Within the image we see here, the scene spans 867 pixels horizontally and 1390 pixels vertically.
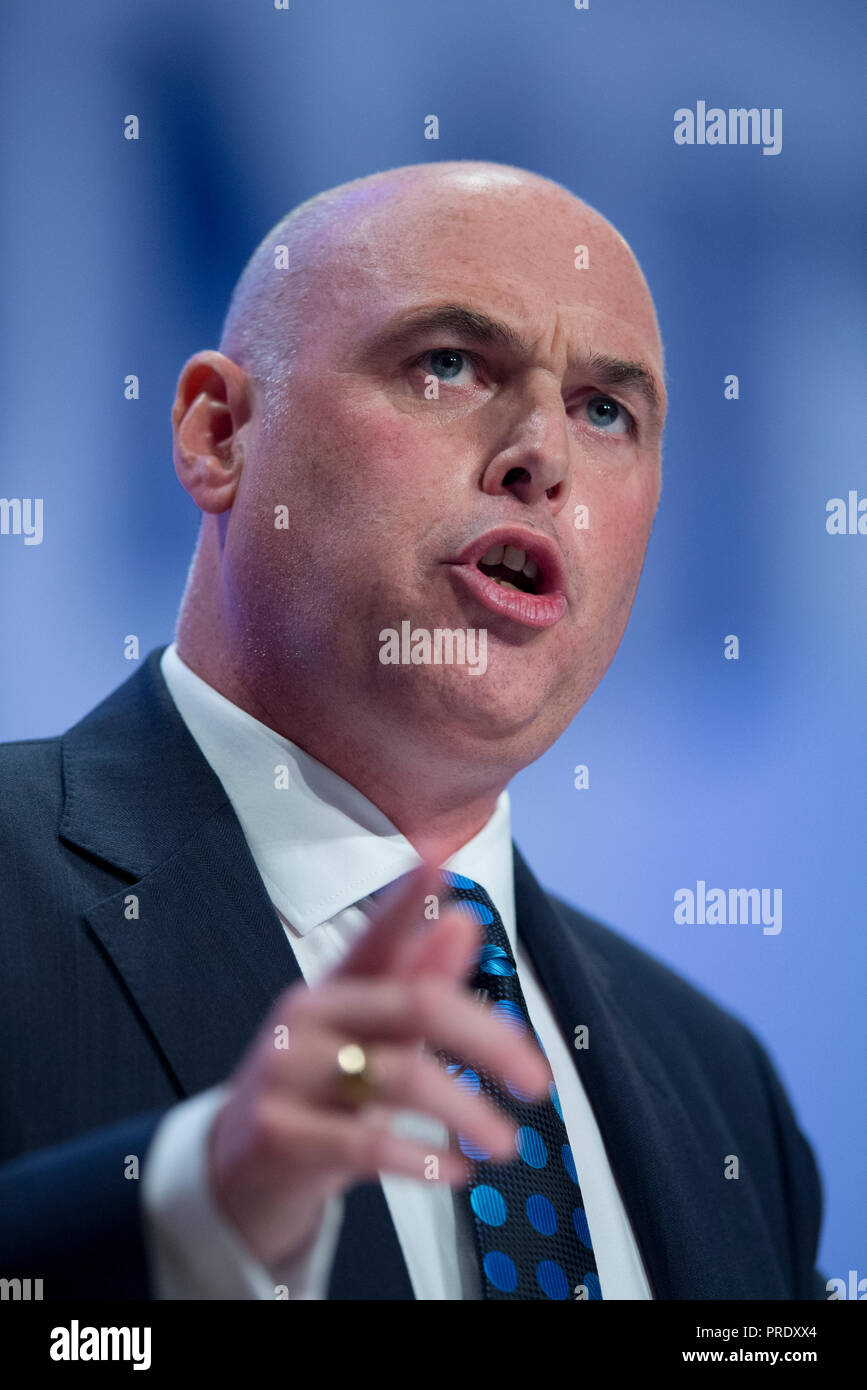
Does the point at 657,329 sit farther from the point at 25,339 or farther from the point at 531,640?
the point at 25,339

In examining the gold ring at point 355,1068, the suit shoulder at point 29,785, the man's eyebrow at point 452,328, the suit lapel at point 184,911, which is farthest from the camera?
the man's eyebrow at point 452,328

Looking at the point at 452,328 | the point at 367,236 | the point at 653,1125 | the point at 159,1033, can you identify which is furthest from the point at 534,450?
the point at 653,1125

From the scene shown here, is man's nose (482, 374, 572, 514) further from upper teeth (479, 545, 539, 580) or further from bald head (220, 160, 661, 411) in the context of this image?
bald head (220, 160, 661, 411)

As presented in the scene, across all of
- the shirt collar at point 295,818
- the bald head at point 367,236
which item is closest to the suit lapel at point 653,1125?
the shirt collar at point 295,818

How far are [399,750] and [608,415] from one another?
55 cm

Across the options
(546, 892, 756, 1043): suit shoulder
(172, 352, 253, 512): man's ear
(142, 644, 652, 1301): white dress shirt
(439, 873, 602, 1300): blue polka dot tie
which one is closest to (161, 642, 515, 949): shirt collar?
(142, 644, 652, 1301): white dress shirt

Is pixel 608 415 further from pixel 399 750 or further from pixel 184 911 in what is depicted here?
pixel 184 911

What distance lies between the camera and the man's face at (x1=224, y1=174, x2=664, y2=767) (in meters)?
1.74

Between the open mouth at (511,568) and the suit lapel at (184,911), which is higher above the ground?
A: the open mouth at (511,568)

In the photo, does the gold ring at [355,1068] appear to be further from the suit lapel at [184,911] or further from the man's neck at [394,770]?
the man's neck at [394,770]

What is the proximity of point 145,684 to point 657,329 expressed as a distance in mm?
883

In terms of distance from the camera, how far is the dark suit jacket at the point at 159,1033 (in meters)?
1.30

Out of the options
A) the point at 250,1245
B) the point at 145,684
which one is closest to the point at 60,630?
the point at 145,684

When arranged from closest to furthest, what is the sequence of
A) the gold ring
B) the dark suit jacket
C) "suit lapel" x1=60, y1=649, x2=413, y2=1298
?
the gold ring
the dark suit jacket
"suit lapel" x1=60, y1=649, x2=413, y2=1298
